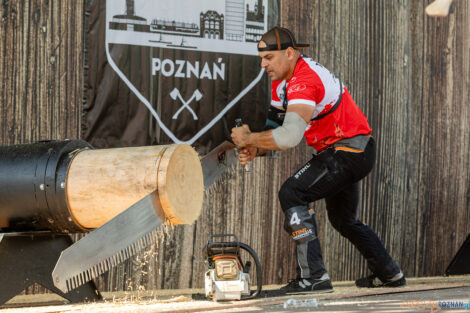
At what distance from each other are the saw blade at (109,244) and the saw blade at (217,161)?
0.94 meters

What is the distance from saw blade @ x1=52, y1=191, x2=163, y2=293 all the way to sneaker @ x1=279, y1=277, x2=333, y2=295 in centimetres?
139

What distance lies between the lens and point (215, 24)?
15.9 feet

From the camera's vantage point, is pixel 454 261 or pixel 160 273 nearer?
pixel 160 273

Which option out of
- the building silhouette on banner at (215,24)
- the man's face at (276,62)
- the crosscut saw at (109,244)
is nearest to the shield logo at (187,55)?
the building silhouette on banner at (215,24)

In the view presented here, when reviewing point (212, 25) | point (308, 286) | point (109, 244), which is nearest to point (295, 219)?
point (308, 286)

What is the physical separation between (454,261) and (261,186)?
2.14 m

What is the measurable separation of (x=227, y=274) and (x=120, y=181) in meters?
1.10

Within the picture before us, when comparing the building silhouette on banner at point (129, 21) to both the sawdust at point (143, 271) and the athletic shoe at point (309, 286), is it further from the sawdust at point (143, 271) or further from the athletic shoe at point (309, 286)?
the athletic shoe at point (309, 286)

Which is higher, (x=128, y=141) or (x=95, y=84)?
(x=95, y=84)

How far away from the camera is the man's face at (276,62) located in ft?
13.2

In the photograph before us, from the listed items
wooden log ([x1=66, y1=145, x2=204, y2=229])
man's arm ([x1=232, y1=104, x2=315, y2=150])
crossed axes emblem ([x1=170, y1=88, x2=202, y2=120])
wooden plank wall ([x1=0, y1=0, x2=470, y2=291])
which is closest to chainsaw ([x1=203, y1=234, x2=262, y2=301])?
man's arm ([x1=232, y1=104, x2=315, y2=150])

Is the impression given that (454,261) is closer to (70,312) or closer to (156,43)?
(156,43)

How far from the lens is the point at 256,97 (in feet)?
16.5

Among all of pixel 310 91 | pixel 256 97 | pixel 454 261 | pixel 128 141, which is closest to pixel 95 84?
pixel 128 141
